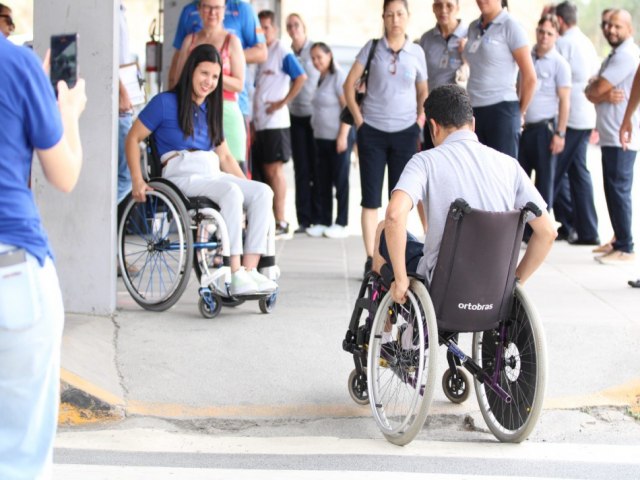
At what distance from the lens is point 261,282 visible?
7098mm

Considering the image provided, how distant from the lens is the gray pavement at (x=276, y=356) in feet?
18.3

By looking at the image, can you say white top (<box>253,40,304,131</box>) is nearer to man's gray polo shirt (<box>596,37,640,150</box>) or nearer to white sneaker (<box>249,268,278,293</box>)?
man's gray polo shirt (<box>596,37,640,150</box>)

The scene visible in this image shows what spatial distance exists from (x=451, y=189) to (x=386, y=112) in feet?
11.7

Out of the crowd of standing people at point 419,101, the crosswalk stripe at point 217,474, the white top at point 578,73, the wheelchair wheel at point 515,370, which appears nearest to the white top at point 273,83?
the crowd of standing people at point 419,101

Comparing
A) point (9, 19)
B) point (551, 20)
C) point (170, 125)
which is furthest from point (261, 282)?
point (551, 20)

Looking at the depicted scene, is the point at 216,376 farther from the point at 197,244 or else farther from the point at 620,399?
the point at 620,399

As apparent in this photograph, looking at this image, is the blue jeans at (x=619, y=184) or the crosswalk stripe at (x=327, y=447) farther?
the blue jeans at (x=619, y=184)

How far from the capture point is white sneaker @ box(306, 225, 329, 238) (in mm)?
11594

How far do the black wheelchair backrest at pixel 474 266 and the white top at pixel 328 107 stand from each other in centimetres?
667

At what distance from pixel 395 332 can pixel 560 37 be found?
21.5ft

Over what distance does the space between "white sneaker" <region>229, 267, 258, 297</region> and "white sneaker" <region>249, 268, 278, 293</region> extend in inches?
1.1

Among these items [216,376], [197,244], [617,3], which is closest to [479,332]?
[216,376]

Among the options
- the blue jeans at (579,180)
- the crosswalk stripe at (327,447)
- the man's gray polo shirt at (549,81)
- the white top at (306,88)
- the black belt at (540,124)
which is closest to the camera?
the crosswalk stripe at (327,447)

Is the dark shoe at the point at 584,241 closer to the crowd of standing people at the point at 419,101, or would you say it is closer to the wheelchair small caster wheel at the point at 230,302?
the crowd of standing people at the point at 419,101
